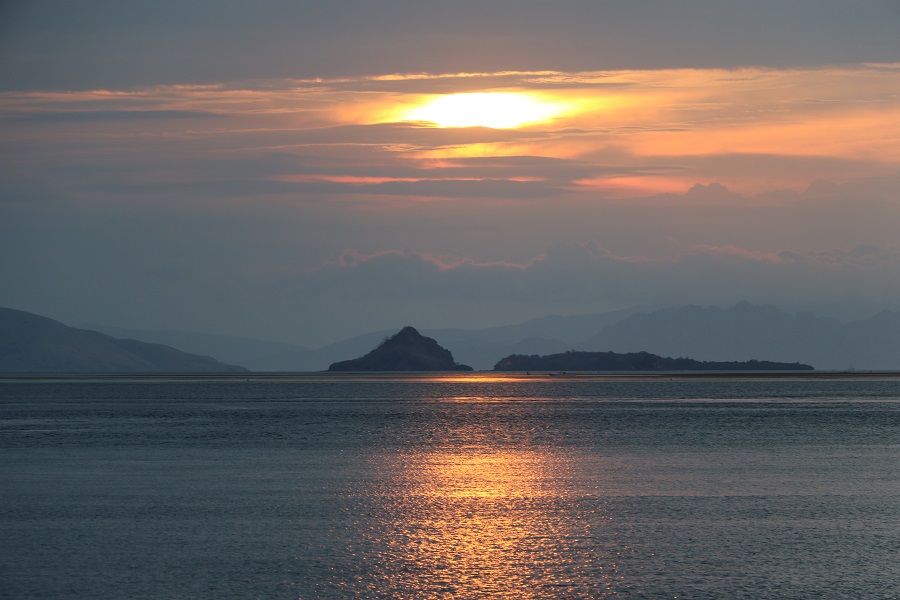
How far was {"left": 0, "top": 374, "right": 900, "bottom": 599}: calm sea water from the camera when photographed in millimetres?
36156

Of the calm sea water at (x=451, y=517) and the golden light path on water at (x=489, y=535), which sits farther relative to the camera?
the calm sea water at (x=451, y=517)

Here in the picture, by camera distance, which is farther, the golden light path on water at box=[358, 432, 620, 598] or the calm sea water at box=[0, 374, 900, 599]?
the calm sea water at box=[0, 374, 900, 599]

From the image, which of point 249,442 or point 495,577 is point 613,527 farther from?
point 249,442

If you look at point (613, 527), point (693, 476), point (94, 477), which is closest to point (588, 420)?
point (693, 476)

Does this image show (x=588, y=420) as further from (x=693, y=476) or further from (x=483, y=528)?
(x=483, y=528)

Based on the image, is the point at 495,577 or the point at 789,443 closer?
the point at 495,577

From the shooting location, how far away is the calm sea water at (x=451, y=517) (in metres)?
36.2

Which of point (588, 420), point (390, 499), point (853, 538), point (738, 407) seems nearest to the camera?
point (853, 538)

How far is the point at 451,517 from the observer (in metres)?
50.6

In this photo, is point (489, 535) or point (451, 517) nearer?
point (489, 535)

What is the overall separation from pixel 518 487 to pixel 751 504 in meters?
14.6

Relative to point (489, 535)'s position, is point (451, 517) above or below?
above

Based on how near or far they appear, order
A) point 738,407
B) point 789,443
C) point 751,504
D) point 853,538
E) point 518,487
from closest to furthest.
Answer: point 853,538 → point 751,504 → point 518,487 → point 789,443 → point 738,407

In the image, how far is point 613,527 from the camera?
47.5 metres
